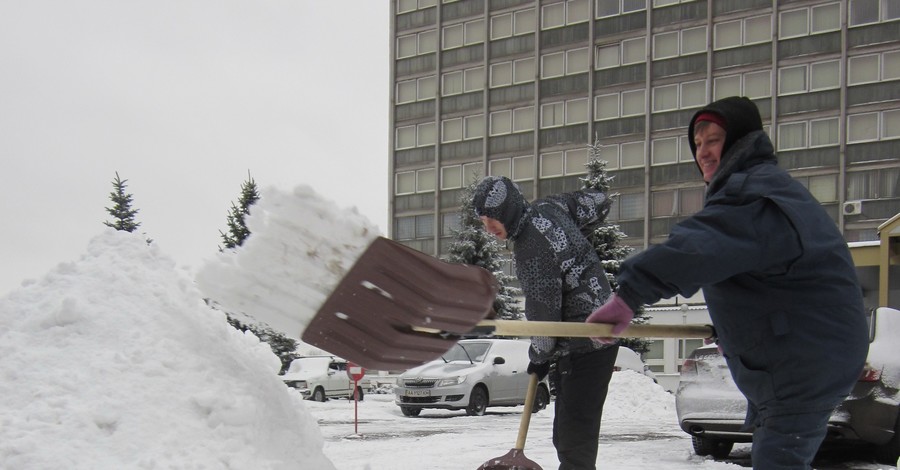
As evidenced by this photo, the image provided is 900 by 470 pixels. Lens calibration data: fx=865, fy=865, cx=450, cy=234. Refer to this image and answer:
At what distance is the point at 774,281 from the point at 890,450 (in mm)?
5105

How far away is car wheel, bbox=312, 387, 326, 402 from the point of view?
20.9 m

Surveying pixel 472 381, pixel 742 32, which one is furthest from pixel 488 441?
pixel 742 32

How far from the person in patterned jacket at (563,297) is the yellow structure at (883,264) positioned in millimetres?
12850

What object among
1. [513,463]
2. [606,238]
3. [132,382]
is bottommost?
[513,463]

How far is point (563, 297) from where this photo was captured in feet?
12.7

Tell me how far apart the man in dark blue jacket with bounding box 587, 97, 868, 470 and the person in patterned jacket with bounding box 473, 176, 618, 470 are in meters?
1.04

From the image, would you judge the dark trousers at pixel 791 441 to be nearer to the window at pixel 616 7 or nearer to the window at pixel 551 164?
the window at pixel 551 164

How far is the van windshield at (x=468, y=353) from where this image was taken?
14609 mm

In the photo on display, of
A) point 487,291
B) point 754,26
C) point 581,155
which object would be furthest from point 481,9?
point 487,291

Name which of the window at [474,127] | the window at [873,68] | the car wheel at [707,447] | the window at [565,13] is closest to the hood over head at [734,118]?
the car wheel at [707,447]

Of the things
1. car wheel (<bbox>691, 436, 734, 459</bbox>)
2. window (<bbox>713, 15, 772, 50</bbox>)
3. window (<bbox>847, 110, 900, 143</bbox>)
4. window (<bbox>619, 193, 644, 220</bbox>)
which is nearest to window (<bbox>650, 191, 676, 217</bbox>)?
window (<bbox>619, 193, 644, 220</bbox>)

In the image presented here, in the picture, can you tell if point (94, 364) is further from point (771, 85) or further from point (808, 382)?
point (771, 85)

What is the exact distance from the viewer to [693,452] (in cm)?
806

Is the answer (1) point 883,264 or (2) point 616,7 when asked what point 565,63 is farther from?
(1) point 883,264
